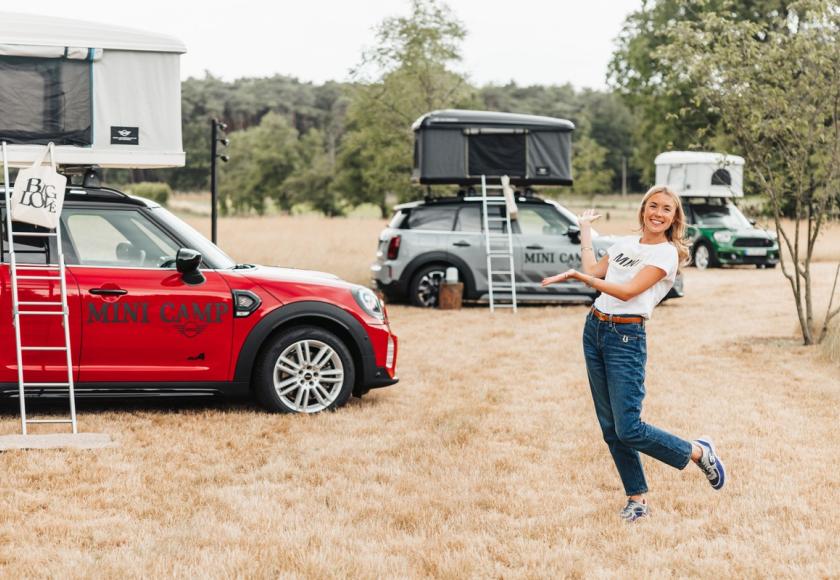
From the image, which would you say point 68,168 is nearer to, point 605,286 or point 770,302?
point 605,286

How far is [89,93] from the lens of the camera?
27.0 ft

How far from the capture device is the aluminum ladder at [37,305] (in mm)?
6852

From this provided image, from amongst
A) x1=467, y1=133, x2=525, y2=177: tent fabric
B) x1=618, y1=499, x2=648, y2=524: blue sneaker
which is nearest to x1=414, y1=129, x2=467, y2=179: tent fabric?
x1=467, y1=133, x2=525, y2=177: tent fabric

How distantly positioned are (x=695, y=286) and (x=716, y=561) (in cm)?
1590

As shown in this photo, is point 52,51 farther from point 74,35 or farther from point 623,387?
point 623,387

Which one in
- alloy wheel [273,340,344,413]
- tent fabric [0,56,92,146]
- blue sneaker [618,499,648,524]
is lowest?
blue sneaker [618,499,648,524]

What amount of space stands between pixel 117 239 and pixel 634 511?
4221 mm

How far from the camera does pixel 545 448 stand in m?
6.90

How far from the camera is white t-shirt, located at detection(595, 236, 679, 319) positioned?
5.00 meters

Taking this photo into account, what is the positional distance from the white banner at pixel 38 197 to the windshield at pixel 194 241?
2.73 feet

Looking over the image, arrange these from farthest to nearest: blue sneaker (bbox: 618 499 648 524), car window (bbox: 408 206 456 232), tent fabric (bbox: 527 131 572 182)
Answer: tent fabric (bbox: 527 131 572 182), car window (bbox: 408 206 456 232), blue sneaker (bbox: 618 499 648 524)

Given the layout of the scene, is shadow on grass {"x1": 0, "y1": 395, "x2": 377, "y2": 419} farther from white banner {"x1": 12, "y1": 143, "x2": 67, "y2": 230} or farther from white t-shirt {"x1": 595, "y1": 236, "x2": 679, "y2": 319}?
white t-shirt {"x1": 595, "y1": 236, "x2": 679, "y2": 319}

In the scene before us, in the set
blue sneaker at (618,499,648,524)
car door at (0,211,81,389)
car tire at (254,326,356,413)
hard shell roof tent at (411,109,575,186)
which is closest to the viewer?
blue sneaker at (618,499,648,524)

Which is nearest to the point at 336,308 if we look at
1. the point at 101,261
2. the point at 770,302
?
the point at 101,261
